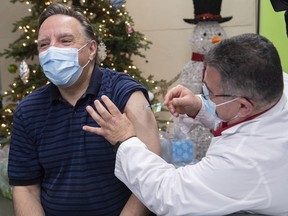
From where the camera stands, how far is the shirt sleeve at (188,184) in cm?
102

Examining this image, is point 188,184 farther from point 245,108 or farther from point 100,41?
point 100,41

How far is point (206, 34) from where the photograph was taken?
10.3 ft

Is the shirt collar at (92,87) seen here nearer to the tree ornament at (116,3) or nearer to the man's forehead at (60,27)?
the man's forehead at (60,27)

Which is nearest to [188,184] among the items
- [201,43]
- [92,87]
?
[92,87]

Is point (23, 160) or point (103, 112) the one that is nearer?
point (103, 112)

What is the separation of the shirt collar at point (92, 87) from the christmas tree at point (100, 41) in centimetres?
148

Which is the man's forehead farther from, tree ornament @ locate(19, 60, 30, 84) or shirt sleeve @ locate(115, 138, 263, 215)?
tree ornament @ locate(19, 60, 30, 84)

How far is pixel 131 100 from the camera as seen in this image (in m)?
1.41

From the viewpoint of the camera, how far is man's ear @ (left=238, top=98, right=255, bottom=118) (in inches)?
41.9

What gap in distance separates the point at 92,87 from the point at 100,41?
159cm

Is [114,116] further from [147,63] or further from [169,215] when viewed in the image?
[147,63]

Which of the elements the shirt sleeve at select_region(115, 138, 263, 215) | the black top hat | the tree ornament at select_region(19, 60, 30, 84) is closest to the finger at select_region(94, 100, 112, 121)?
the shirt sleeve at select_region(115, 138, 263, 215)

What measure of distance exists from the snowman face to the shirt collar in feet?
5.87

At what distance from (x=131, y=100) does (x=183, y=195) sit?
490 millimetres
